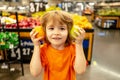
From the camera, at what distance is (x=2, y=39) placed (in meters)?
3.36

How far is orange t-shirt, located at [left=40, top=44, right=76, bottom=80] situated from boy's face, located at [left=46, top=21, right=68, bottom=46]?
0.10 meters

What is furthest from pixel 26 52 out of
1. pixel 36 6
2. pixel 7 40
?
pixel 36 6

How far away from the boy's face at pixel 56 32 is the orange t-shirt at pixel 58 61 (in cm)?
10

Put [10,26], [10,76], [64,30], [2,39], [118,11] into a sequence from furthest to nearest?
1. [118,11]
2. [10,26]
3. [10,76]
4. [2,39]
5. [64,30]

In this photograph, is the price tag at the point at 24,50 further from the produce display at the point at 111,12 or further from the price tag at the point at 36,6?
the produce display at the point at 111,12

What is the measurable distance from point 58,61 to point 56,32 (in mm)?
229

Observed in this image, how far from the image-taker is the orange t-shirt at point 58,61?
1385 millimetres

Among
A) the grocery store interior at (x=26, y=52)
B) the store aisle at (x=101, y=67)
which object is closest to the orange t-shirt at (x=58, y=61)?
the grocery store interior at (x=26, y=52)

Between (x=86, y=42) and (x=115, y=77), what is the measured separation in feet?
3.29

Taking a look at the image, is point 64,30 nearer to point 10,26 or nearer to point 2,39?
point 2,39

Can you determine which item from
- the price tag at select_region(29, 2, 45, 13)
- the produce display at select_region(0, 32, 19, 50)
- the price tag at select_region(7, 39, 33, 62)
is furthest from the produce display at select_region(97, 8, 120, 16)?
the produce display at select_region(0, 32, 19, 50)

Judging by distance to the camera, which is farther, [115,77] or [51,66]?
[115,77]

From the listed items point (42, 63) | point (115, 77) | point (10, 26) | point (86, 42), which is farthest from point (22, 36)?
point (42, 63)

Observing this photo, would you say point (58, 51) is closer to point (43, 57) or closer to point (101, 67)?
point (43, 57)
